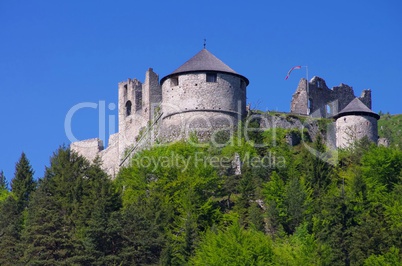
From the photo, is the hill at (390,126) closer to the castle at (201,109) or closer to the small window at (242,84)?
the castle at (201,109)

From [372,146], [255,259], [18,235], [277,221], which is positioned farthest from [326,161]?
[18,235]

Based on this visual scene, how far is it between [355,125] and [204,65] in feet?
28.3

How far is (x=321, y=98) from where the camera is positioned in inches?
2667

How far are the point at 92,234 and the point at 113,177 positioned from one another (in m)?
17.5

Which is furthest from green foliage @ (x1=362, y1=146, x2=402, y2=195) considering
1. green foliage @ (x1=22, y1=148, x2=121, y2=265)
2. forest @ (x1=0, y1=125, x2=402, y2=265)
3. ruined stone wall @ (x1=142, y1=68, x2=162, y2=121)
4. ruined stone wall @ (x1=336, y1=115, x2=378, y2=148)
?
ruined stone wall @ (x1=142, y1=68, x2=162, y2=121)

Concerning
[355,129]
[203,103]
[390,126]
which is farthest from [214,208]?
[390,126]

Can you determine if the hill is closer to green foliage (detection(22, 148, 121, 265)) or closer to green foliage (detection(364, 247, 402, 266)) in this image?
green foliage (detection(22, 148, 121, 265))

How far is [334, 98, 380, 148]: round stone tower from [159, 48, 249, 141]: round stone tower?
5614mm

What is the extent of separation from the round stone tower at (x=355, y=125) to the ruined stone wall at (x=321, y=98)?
12.3ft

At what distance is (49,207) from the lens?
163ft

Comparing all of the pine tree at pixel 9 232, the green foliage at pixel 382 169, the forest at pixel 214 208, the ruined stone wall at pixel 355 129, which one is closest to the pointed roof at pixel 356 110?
the ruined stone wall at pixel 355 129

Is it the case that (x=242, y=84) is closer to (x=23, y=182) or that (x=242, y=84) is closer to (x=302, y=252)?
(x=23, y=182)

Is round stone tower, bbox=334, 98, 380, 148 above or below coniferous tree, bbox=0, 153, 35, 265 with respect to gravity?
above

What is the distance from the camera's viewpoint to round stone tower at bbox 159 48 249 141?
2349 inches
